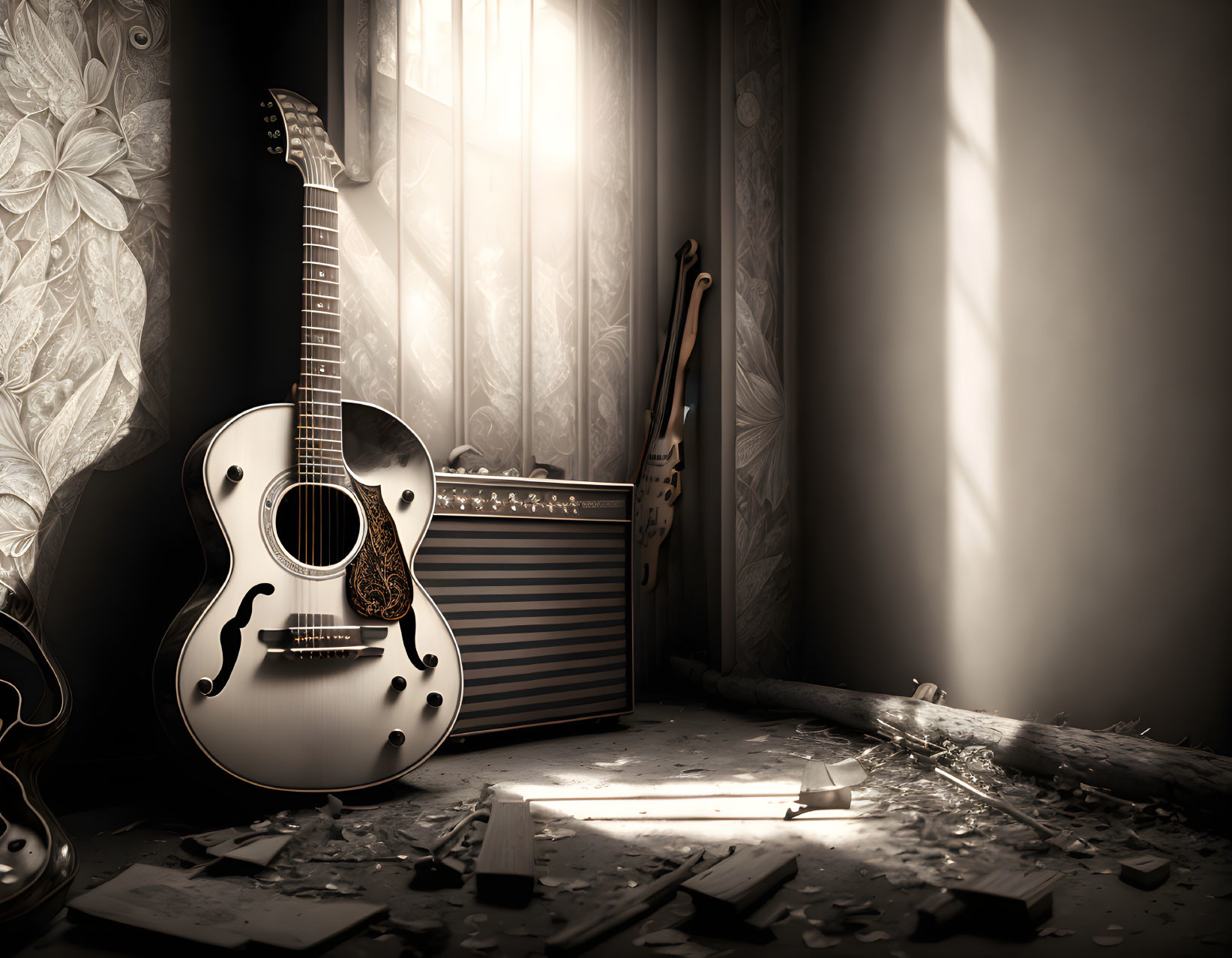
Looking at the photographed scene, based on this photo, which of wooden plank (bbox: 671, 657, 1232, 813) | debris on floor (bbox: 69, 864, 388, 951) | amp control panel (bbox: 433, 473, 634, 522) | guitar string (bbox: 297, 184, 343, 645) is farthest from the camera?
amp control panel (bbox: 433, 473, 634, 522)

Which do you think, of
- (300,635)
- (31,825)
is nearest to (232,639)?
(300,635)

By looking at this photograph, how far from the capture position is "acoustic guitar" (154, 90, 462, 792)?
55.9 inches

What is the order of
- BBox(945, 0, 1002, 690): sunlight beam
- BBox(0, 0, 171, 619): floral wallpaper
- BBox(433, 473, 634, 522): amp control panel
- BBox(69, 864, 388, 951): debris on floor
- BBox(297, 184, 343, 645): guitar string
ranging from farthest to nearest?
BBox(945, 0, 1002, 690): sunlight beam → BBox(433, 473, 634, 522): amp control panel → BBox(0, 0, 171, 619): floral wallpaper → BBox(297, 184, 343, 645): guitar string → BBox(69, 864, 388, 951): debris on floor

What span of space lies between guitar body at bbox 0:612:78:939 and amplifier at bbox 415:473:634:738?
820 mm

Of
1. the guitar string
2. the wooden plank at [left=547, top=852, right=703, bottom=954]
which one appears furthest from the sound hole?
the wooden plank at [left=547, top=852, right=703, bottom=954]

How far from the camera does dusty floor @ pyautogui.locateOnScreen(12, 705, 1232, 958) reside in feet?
3.31

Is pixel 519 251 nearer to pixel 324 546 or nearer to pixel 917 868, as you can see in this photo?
pixel 324 546

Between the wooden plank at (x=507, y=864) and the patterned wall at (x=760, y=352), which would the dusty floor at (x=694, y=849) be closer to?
the wooden plank at (x=507, y=864)

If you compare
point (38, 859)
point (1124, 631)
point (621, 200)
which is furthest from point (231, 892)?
point (621, 200)

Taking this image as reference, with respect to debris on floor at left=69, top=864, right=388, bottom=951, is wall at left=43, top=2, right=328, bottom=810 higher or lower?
higher

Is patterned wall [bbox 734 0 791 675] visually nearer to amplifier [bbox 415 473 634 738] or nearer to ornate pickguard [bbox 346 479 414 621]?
amplifier [bbox 415 473 634 738]

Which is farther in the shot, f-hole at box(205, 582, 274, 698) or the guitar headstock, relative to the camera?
the guitar headstock

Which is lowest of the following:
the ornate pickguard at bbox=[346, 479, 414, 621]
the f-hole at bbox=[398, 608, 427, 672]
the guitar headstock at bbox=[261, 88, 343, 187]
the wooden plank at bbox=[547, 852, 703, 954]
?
the wooden plank at bbox=[547, 852, 703, 954]

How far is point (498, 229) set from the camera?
2.55 metres
